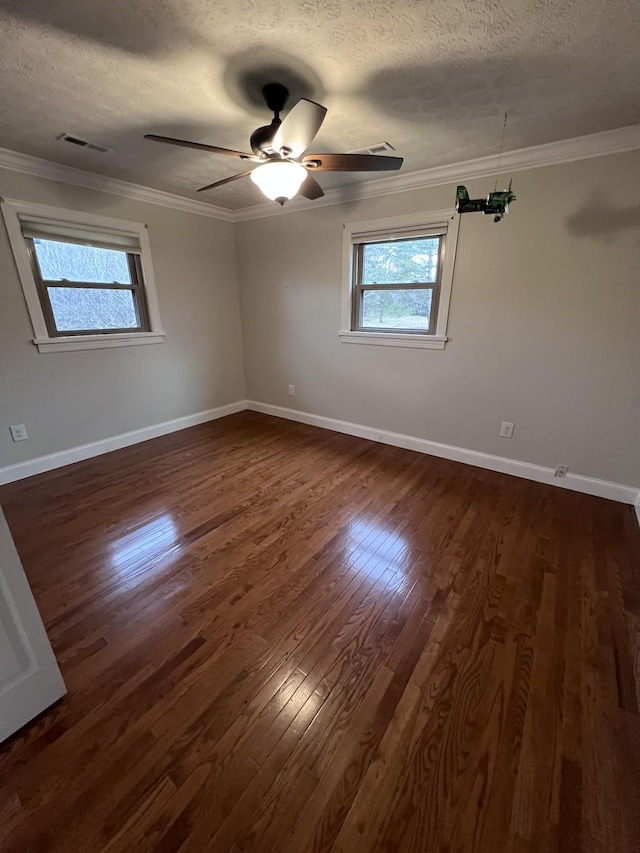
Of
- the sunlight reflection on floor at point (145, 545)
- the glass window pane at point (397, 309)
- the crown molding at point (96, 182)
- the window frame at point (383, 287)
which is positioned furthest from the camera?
the glass window pane at point (397, 309)

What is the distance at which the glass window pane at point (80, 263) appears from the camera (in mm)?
2754

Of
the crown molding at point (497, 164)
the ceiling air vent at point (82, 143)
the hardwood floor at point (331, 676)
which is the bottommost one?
the hardwood floor at point (331, 676)

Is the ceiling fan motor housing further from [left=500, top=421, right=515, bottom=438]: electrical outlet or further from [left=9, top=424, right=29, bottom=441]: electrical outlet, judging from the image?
[left=9, top=424, right=29, bottom=441]: electrical outlet

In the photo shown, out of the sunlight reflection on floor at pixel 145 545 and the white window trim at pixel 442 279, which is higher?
the white window trim at pixel 442 279

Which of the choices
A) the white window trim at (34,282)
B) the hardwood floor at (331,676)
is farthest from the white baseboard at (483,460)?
the white window trim at (34,282)

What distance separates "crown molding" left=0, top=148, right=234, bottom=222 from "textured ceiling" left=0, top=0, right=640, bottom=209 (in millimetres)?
198

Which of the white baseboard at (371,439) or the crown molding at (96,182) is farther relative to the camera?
the white baseboard at (371,439)

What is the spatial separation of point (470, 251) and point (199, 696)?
3261mm

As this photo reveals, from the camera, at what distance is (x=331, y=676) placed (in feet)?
4.40

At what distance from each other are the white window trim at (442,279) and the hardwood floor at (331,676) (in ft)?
4.80

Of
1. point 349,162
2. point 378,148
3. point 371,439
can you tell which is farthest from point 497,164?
point 371,439

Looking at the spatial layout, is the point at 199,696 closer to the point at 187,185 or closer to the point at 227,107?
the point at 227,107

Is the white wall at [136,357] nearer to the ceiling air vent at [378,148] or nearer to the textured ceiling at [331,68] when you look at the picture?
the textured ceiling at [331,68]

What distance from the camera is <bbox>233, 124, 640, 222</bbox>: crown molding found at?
2.08m
